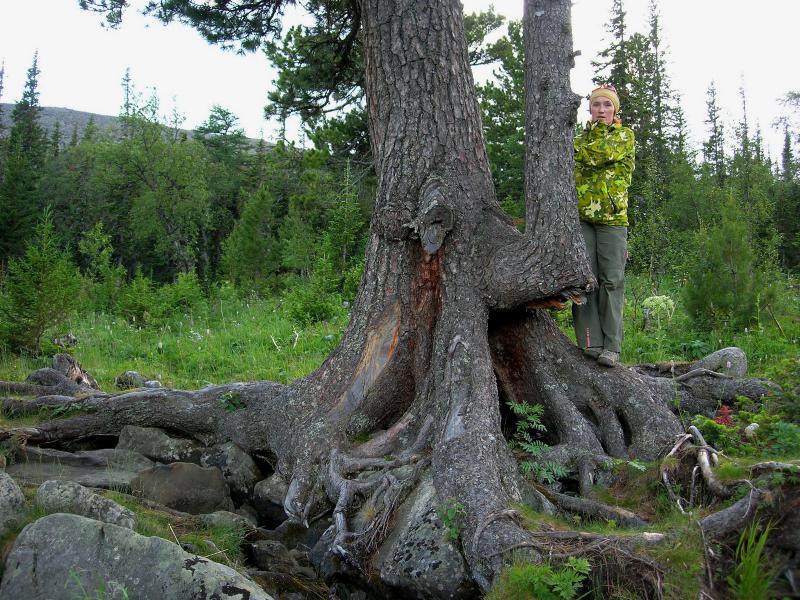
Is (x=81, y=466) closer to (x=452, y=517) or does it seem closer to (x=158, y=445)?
(x=158, y=445)

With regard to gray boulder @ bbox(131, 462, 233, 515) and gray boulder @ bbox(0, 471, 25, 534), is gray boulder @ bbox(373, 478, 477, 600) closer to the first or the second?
gray boulder @ bbox(131, 462, 233, 515)

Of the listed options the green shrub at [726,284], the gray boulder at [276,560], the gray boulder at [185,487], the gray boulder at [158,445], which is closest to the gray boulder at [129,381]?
the gray boulder at [158,445]

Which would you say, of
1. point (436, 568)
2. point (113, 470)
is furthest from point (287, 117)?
point (436, 568)

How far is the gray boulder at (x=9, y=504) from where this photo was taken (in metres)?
3.61

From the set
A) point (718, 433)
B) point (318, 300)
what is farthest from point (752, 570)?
point (318, 300)

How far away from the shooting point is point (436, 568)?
3428mm

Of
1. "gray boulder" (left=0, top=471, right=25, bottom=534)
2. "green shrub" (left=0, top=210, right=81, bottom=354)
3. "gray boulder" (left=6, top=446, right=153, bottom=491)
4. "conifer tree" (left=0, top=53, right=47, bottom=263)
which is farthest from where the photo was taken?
"conifer tree" (left=0, top=53, right=47, bottom=263)

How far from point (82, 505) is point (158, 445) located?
1.79m

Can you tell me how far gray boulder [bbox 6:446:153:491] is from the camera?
4.78 meters

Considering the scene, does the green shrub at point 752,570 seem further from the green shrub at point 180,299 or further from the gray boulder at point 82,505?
the green shrub at point 180,299

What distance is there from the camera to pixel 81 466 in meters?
5.17

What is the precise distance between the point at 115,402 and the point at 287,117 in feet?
17.3

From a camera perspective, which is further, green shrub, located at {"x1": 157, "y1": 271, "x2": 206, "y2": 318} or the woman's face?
green shrub, located at {"x1": 157, "y1": 271, "x2": 206, "y2": 318}

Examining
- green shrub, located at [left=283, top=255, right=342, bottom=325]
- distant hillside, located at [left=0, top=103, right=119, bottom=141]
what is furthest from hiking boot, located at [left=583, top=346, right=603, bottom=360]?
distant hillside, located at [left=0, top=103, right=119, bottom=141]
